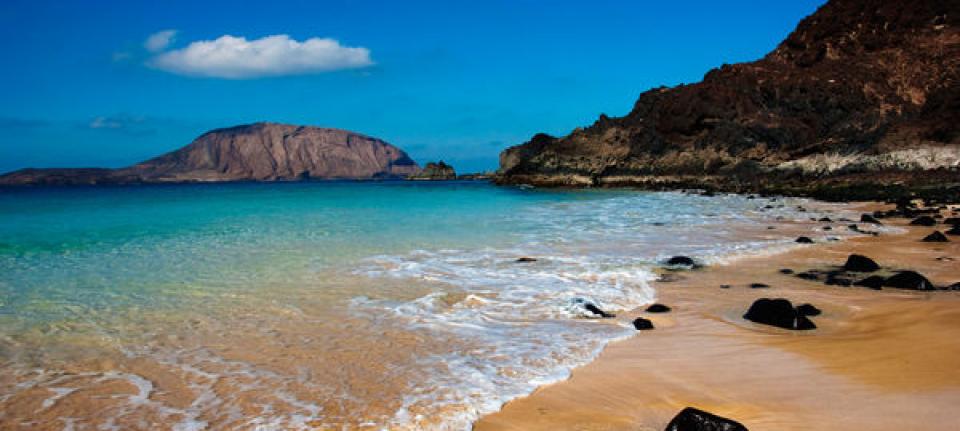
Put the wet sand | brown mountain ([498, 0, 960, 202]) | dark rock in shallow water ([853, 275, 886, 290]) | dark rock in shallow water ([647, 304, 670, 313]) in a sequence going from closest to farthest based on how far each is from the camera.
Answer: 1. the wet sand
2. dark rock in shallow water ([647, 304, 670, 313])
3. dark rock in shallow water ([853, 275, 886, 290])
4. brown mountain ([498, 0, 960, 202])

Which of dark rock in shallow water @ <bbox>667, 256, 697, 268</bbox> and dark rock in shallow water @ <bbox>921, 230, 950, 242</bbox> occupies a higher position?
dark rock in shallow water @ <bbox>921, 230, 950, 242</bbox>

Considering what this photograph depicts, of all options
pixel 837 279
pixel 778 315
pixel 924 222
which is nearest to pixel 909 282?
pixel 837 279

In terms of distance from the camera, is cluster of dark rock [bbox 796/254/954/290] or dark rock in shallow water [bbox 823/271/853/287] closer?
cluster of dark rock [bbox 796/254/954/290]

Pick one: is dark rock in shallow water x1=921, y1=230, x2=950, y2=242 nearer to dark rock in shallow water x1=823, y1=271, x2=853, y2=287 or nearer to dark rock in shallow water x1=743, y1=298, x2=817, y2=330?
dark rock in shallow water x1=823, y1=271, x2=853, y2=287

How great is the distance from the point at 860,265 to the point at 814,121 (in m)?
55.4

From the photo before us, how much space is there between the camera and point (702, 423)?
357cm

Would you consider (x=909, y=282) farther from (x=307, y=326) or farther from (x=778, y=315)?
(x=307, y=326)

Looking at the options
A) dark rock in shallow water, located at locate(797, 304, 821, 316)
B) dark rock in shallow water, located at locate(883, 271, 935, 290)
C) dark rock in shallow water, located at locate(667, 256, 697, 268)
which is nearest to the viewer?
dark rock in shallow water, located at locate(797, 304, 821, 316)

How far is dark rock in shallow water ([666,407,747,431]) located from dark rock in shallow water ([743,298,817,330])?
11.2ft

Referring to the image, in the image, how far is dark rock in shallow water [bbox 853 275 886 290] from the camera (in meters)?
8.65

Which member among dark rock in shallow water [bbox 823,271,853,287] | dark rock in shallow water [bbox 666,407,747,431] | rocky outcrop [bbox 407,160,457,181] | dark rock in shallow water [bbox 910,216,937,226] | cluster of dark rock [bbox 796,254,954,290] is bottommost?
dark rock in shallow water [bbox 823,271,853,287]

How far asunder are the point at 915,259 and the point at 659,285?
570 centimetres

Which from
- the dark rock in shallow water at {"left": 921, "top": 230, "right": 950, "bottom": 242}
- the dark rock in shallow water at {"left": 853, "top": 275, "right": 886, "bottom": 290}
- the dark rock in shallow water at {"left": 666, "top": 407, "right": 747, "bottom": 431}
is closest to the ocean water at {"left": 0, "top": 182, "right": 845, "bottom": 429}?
the dark rock in shallow water at {"left": 666, "top": 407, "right": 747, "bottom": 431}

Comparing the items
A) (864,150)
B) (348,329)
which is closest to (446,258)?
(348,329)
